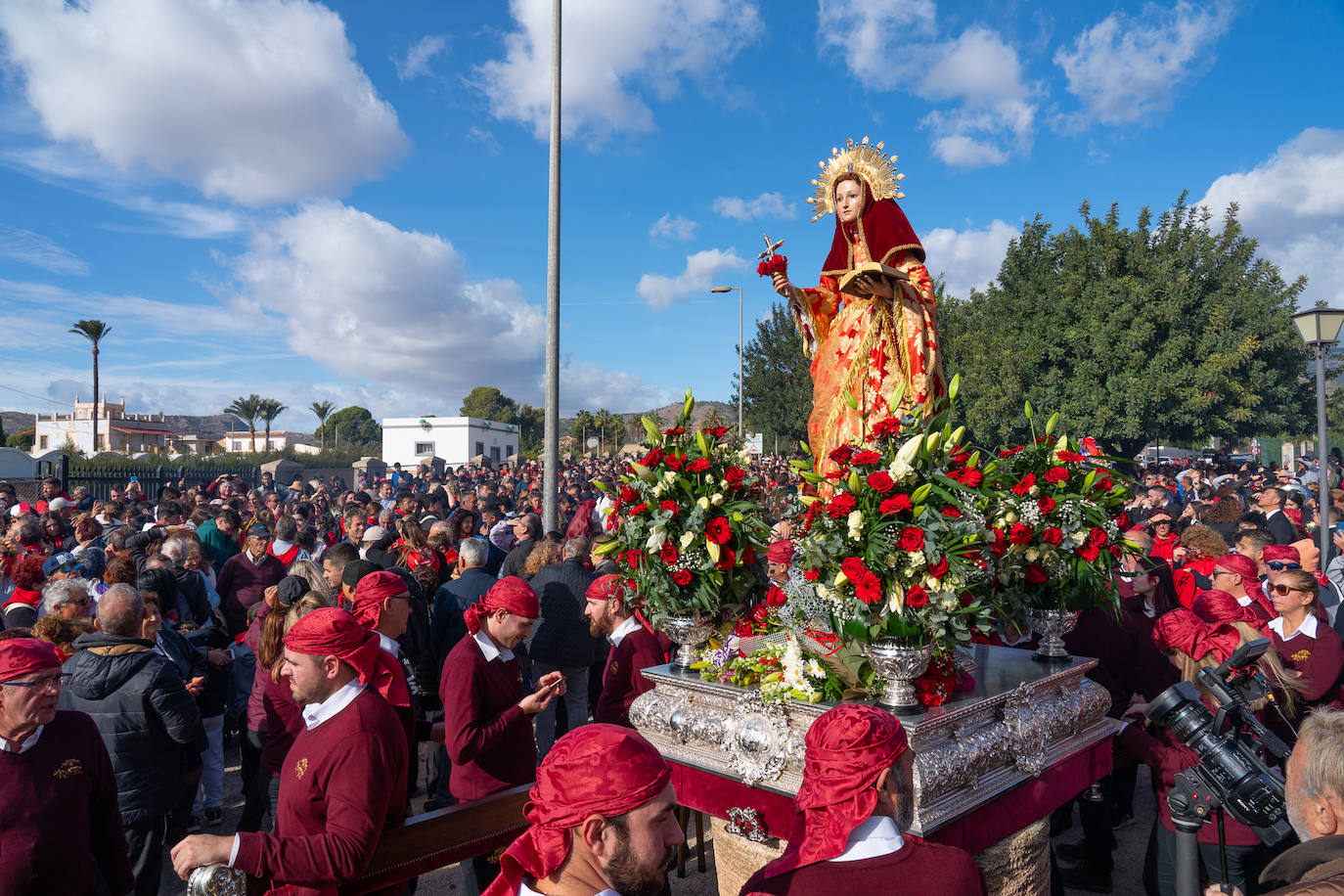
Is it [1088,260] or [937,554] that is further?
[1088,260]

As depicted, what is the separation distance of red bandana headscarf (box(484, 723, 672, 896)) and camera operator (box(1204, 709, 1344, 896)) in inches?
62.6

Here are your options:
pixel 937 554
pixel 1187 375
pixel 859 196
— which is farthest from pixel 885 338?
pixel 1187 375

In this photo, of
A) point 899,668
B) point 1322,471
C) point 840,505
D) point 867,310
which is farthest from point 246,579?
point 1322,471

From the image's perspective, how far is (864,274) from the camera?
17.2 feet

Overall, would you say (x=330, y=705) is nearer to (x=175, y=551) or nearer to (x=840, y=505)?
(x=840, y=505)

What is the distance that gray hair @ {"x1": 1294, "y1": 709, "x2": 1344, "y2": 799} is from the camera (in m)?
2.26

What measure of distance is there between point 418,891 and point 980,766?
3.57 metres

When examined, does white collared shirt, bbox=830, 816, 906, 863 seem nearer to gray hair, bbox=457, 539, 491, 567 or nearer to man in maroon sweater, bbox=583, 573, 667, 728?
man in maroon sweater, bbox=583, 573, 667, 728

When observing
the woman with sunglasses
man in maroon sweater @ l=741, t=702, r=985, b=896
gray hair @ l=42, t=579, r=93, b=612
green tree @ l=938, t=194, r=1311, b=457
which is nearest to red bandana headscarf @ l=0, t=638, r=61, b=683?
gray hair @ l=42, t=579, r=93, b=612

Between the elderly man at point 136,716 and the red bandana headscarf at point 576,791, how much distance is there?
3252 millimetres

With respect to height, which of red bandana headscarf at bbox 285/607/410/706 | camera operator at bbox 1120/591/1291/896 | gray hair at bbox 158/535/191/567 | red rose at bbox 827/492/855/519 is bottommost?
camera operator at bbox 1120/591/1291/896

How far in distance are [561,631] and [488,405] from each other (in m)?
97.2

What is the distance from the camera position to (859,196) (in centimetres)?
575

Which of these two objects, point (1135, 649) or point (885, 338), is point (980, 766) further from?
point (885, 338)
